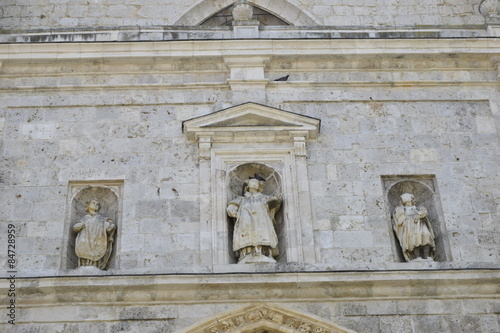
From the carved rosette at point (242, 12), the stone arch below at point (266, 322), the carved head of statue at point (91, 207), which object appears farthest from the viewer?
the carved rosette at point (242, 12)

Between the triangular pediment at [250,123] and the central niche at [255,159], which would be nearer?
the central niche at [255,159]

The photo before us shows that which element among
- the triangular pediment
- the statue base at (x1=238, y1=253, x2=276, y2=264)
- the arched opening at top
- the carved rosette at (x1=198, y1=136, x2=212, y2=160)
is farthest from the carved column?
the arched opening at top

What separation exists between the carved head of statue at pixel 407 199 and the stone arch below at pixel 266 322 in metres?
1.93

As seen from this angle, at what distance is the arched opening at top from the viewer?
14.4 metres

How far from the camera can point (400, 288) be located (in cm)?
1044

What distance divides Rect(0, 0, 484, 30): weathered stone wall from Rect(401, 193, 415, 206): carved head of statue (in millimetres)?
3032

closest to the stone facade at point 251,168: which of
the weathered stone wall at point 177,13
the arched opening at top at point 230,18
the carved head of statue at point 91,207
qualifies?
the carved head of statue at point 91,207

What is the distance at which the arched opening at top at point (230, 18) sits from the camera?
47.1ft

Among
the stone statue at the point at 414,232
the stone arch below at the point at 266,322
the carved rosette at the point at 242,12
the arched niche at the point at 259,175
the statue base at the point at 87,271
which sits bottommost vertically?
the stone arch below at the point at 266,322

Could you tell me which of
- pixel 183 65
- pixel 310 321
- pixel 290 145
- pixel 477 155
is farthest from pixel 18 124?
pixel 477 155

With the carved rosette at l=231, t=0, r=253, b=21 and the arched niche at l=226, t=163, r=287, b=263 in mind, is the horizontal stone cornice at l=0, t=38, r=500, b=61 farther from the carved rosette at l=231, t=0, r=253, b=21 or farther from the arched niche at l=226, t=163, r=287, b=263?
the arched niche at l=226, t=163, r=287, b=263

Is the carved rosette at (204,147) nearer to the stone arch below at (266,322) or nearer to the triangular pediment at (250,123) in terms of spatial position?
the triangular pediment at (250,123)

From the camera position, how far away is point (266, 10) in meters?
14.4

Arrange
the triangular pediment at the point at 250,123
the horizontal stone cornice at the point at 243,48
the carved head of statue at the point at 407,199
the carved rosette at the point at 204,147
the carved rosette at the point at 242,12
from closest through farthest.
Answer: the carved head of statue at the point at 407,199, the carved rosette at the point at 204,147, the triangular pediment at the point at 250,123, the horizontal stone cornice at the point at 243,48, the carved rosette at the point at 242,12
